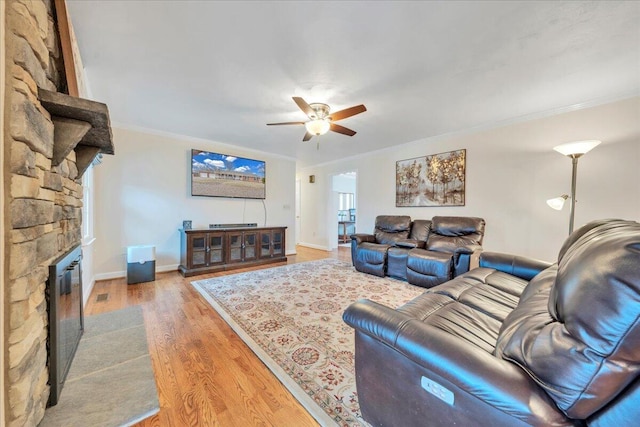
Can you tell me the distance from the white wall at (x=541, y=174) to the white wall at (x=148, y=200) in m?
3.93

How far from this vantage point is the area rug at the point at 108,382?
1267mm

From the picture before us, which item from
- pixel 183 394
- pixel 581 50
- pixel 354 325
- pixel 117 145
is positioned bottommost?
pixel 183 394

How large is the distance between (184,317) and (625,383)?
111 inches

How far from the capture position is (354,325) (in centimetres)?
111

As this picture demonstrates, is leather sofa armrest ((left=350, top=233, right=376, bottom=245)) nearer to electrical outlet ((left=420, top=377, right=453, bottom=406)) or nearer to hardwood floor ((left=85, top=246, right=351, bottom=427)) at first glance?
hardwood floor ((left=85, top=246, right=351, bottom=427))

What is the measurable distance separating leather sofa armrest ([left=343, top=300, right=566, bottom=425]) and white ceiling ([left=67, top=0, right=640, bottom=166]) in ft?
6.11

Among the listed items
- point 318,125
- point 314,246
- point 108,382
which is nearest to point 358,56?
point 318,125

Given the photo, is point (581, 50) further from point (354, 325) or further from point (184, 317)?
point (184, 317)

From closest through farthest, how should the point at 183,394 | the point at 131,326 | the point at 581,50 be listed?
1. the point at 183,394
2. the point at 581,50
3. the point at 131,326

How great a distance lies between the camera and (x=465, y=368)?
0.77 m

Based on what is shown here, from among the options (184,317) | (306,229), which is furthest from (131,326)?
(306,229)

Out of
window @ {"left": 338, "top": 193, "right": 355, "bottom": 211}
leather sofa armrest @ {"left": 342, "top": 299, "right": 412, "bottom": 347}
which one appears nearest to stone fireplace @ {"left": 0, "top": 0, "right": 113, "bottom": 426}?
leather sofa armrest @ {"left": 342, "top": 299, "right": 412, "bottom": 347}

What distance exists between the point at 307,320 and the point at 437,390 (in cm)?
157

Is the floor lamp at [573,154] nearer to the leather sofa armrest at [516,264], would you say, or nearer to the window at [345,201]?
the leather sofa armrest at [516,264]
